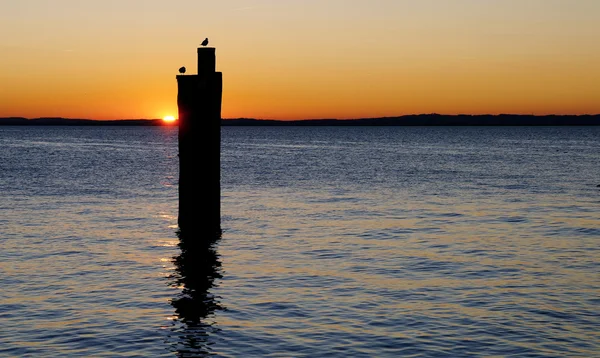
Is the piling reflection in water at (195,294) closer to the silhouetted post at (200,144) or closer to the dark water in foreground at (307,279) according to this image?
the dark water in foreground at (307,279)

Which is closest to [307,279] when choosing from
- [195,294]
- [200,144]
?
[195,294]

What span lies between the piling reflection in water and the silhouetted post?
2.09ft

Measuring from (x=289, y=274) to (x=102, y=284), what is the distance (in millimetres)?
4253

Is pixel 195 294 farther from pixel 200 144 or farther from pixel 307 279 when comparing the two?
pixel 200 144

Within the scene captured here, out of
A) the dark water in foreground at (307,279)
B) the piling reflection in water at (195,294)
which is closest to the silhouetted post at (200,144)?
the piling reflection in water at (195,294)

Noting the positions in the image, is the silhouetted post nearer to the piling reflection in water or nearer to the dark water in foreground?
the piling reflection in water

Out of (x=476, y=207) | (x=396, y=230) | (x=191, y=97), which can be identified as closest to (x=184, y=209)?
(x=191, y=97)

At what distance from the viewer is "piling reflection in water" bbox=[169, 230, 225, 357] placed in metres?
13.8

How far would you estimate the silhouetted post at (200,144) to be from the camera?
2333 cm

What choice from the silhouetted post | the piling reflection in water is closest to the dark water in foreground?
the piling reflection in water

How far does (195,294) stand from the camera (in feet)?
57.9

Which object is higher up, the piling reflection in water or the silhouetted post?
the silhouetted post

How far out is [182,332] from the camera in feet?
47.2

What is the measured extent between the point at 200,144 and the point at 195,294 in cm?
663
